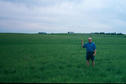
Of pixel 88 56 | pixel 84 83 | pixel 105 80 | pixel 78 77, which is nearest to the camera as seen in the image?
pixel 84 83

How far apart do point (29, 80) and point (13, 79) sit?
810 mm

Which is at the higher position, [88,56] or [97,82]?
[88,56]

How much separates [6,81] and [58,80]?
2310 millimetres

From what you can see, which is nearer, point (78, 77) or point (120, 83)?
point (120, 83)

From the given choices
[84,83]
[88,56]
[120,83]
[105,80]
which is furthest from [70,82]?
[88,56]

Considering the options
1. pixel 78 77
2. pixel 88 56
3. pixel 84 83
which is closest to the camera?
pixel 84 83

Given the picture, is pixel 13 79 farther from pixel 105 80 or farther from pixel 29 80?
pixel 105 80

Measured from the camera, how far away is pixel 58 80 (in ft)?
22.0

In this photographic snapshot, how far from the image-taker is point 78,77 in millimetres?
7230

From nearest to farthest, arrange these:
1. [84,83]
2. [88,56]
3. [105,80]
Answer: [84,83] < [105,80] < [88,56]

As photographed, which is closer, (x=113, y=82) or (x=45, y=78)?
(x=113, y=82)

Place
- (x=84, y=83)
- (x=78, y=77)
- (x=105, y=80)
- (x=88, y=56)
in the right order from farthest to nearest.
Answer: (x=88, y=56), (x=78, y=77), (x=105, y=80), (x=84, y=83)

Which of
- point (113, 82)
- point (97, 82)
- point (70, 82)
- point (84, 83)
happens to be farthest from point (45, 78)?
point (113, 82)

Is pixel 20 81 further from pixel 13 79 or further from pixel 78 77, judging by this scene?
pixel 78 77
